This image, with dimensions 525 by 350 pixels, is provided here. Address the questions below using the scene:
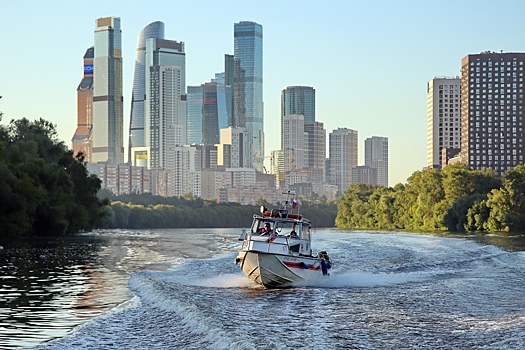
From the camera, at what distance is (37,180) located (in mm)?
88688

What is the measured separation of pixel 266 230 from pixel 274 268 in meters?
2.34

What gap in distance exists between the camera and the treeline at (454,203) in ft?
431

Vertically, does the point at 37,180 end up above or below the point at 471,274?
above

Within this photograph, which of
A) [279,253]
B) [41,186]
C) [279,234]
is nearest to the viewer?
[279,253]

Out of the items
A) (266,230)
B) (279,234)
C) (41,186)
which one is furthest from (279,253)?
(41,186)

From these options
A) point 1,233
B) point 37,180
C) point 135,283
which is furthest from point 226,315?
point 37,180

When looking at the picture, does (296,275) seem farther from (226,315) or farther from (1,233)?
(1,233)

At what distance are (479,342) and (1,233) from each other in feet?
205

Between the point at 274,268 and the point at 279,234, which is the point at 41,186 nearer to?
the point at 279,234

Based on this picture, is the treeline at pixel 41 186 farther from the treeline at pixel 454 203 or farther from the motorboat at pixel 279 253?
the treeline at pixel 454 203

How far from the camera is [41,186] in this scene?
86125 mm

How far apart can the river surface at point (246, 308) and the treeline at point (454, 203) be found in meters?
80.7

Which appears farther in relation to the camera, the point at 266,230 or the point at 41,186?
the point at 41,186

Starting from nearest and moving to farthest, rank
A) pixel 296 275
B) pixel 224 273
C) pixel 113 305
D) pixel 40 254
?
1. pixel 113 305
2. pixel 296 275
3. pixel 224 273
4. pixel 40 254
